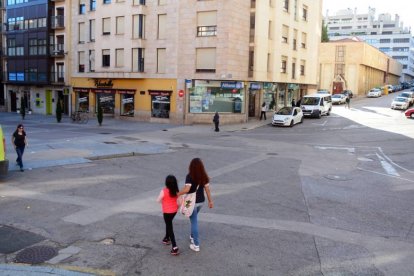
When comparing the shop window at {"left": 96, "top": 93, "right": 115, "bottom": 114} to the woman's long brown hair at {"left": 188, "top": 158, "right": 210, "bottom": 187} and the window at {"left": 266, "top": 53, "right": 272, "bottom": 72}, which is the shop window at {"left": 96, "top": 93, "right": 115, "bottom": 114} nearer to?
the window at {"left": 266, "top": 53, "right": 272, "bottom": 72}

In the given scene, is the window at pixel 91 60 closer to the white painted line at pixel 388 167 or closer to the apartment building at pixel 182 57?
the apartment building at pixel 182 57

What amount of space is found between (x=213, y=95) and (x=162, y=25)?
7.65 m

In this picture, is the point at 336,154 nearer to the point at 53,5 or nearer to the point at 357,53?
the point at 53,5

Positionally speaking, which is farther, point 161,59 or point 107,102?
point 107,102

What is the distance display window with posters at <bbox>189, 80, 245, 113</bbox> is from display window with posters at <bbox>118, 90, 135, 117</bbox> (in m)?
6.56

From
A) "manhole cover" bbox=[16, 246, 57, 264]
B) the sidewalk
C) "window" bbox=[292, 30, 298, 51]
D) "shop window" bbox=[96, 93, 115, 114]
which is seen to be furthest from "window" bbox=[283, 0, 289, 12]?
"manhole cover" bbox=[16, 246, 57, 264]

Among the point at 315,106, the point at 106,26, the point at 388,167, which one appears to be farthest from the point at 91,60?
the point at 388,167

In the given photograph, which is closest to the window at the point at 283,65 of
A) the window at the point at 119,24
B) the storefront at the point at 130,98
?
the storefront at the point at 130,98

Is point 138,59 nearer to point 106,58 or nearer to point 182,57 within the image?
point 106,58

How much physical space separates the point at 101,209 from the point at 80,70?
3455 centimetres

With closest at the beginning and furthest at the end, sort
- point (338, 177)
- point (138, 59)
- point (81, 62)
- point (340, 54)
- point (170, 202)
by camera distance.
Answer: point (170, 202), point (338, 177), point (138, 59), point (81, 62), point (340, 54)

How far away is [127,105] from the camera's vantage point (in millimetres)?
38531

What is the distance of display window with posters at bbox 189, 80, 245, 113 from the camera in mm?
33875

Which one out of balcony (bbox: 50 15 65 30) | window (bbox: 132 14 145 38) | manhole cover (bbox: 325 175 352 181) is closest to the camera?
manhole cover (bbox: 325 175 352 181)
